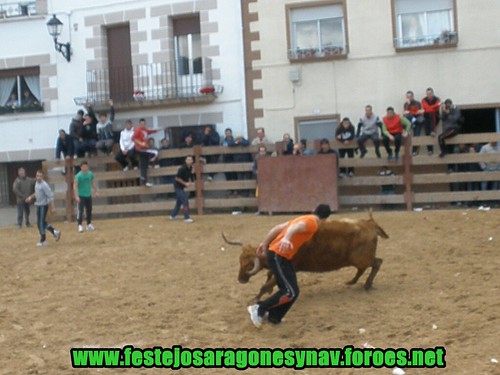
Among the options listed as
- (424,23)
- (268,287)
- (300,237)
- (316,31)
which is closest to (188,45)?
(316,31)

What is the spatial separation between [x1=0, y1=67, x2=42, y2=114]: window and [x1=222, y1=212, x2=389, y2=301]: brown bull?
1430cm

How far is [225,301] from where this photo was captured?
37.1ft

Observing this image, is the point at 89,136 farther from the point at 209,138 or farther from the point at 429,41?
the point at 429,41

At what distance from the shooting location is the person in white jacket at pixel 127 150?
68.2 ft

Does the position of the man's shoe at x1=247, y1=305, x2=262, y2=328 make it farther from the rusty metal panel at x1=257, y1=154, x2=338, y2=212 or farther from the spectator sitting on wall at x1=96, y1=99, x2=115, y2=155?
the spectator sitting on wall at x1=96, y1=99, x2=115, y2=155

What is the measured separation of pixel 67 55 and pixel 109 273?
11070 mm

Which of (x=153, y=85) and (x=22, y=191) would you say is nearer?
(x=22, y=191)

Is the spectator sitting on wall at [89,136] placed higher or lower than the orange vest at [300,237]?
higher

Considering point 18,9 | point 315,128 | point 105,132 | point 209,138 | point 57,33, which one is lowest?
point 209,138

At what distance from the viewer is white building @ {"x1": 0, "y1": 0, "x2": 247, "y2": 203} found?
2177 cm

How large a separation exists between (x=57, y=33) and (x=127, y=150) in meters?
4.42

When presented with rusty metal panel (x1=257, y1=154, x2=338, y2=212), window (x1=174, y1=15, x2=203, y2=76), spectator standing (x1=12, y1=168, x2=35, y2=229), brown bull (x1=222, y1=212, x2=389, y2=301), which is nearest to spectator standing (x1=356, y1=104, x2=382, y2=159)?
rusty metal panel (x1=257, y1=154, x2=338, y2=212)

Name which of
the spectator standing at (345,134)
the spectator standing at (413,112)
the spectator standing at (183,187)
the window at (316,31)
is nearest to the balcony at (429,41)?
the spectator standing at (413,112)

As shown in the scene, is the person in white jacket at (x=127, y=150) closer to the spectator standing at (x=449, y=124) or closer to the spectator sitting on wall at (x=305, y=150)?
the spectator sitting on wall at (x=305, y=150)
